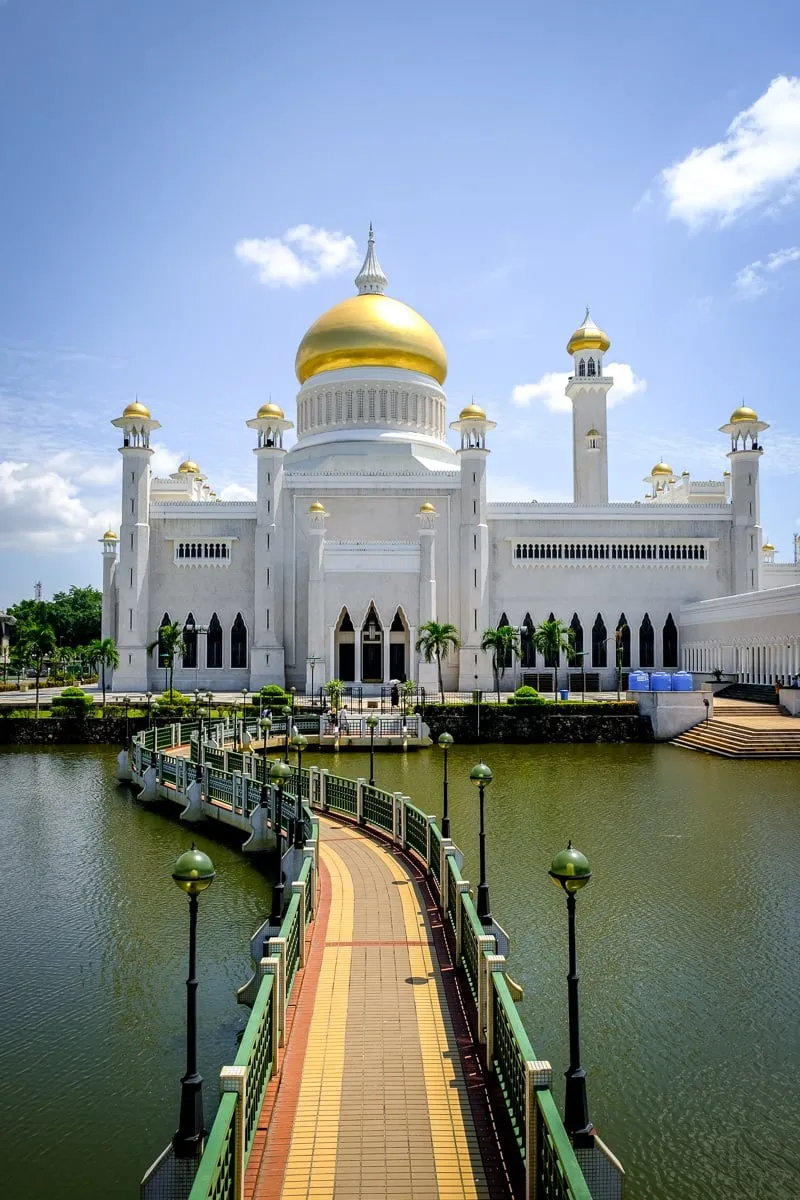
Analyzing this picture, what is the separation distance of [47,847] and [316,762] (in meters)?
10.8

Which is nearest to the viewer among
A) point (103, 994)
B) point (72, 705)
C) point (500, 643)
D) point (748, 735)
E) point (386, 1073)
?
point (386, 1073)

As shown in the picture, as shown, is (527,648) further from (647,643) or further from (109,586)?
(109,586)

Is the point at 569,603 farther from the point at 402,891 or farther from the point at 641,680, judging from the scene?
the point at 402,891

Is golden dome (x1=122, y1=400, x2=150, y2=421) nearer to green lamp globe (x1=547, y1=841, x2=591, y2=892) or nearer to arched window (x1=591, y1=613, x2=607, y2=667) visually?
arched window (x1=591, y1=613, x2=607, y2=667)

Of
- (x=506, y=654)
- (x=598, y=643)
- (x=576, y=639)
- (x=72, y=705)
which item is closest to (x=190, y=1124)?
(x=72, y=705)

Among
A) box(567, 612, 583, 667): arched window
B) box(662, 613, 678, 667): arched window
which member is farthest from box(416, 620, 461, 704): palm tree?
box(662, 613, 678, 667): arched window

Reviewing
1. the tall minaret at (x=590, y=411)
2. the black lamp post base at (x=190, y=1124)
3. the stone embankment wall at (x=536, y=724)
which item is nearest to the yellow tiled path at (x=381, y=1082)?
the black lamp post base at (x=190, y=1124)

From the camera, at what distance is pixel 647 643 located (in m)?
41.6

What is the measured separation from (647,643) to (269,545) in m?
17.3

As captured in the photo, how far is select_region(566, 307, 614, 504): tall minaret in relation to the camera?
1738 inches

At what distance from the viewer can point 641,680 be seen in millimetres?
34969

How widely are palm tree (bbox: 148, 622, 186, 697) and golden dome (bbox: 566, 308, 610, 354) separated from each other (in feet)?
75.1

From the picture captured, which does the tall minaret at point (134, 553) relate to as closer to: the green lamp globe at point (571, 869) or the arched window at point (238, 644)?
the arched window at point (238, 644)

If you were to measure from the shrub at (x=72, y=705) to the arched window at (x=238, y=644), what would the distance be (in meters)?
9.29
